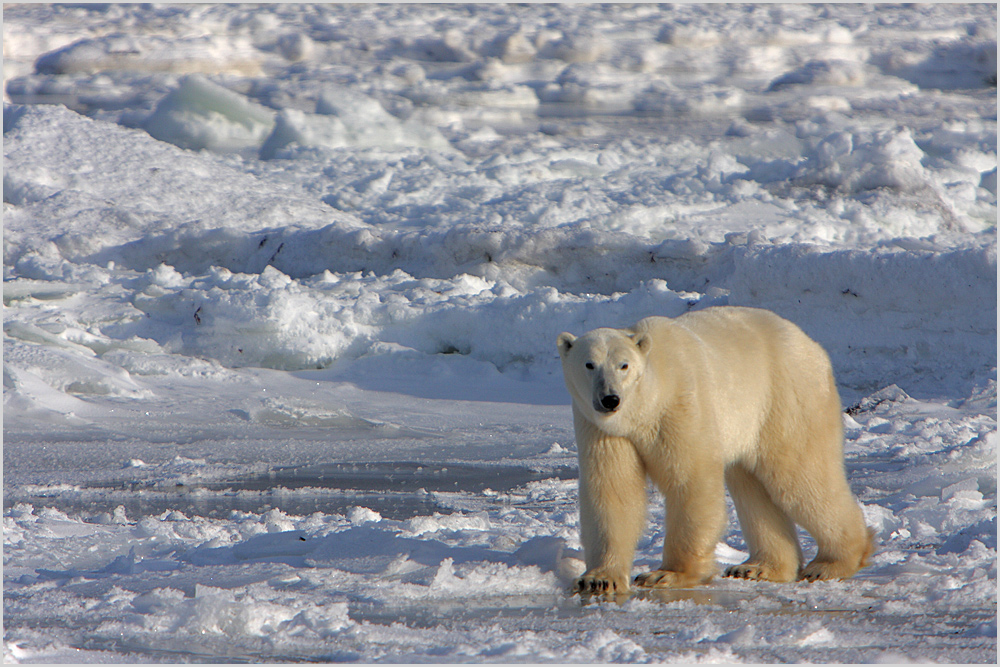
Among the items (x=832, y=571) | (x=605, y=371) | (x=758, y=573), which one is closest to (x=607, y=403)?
(x=605, y=371)

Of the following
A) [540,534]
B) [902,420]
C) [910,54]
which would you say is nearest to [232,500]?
[540,534]

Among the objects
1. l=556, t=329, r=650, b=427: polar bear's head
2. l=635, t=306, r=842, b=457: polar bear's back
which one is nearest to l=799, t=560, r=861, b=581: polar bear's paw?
l=635, t=306, r=842, b=457: polar bear's back

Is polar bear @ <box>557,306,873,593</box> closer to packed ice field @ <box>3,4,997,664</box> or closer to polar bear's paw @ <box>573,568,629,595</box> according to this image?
polar bear's paw @ <box>573,568,629,595</box>

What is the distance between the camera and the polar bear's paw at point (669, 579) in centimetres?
264

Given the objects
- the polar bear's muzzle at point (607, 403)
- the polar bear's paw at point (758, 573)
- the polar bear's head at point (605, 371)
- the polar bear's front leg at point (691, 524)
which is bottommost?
the polar bear's paw at point (758, 573)

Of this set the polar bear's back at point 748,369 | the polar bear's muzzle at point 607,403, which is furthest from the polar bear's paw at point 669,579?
the polar bear's muzzle at point 607,403

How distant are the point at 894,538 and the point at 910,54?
20.2m

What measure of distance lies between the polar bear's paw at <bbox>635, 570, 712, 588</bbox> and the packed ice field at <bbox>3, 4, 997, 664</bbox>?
3.4 inches

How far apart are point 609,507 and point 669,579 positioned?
10.8 inches

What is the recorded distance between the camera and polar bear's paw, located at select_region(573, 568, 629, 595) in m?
2.57

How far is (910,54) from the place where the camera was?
20625 millimetres

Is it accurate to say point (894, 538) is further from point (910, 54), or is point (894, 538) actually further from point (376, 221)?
point (910, 54)

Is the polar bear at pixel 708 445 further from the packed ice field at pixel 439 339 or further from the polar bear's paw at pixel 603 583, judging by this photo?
the packed ice field at pixel 439 339

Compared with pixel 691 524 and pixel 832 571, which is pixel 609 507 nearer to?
pixel 691 524
